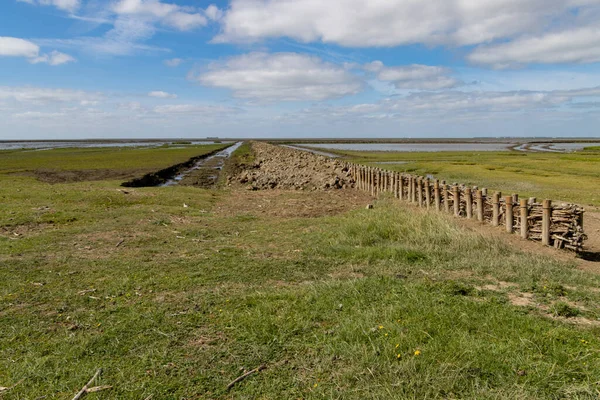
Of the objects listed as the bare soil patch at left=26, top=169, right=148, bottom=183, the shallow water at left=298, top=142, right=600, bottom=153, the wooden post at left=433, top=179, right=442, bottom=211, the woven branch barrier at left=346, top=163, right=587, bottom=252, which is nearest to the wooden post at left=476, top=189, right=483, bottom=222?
the woven branch barrier at left=346, top=163, right=587, bottom=252

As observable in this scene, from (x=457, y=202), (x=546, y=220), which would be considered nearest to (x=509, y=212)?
Result: (x=546, y=220)

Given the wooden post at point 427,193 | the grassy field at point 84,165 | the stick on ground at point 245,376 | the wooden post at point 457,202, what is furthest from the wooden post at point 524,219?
the grassy field at point 84,165

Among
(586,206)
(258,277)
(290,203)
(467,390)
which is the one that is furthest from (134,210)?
(586,206)

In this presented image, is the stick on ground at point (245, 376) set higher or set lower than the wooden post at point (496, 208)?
lower

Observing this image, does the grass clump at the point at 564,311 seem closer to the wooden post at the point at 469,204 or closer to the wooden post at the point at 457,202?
the wooden post at the point at 469,204

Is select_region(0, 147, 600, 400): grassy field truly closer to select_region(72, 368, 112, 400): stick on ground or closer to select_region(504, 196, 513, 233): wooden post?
select_region(72, 368, 112, 400): stick on ground

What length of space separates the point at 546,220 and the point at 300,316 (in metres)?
7.66

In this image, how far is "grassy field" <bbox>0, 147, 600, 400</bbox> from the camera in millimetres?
4117

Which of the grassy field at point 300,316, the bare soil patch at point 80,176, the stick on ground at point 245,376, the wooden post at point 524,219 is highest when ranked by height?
the bare soil patch at point 80,176

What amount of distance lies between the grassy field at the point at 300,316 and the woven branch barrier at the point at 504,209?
1936 millimetres

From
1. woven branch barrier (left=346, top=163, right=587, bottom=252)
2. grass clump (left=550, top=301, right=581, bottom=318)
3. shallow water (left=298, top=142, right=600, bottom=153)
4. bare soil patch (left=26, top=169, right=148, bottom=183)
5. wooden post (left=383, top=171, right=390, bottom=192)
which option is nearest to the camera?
grass clump (left=550, top=301, right=581, bottom=318)

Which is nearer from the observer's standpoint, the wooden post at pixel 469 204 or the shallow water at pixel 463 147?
the wooden post at pixel 469 204

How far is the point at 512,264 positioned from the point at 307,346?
4.90m

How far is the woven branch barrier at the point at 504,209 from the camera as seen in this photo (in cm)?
1001
